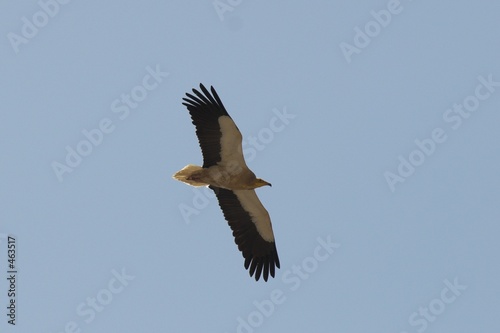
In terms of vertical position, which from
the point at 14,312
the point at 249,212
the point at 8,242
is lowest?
the point at 249,212

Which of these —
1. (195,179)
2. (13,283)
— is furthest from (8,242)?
(195,179)

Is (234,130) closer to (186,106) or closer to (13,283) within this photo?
(186,106)

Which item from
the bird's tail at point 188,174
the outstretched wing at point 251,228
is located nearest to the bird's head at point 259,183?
the outstretched wing at point 251,228

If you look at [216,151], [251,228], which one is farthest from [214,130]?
[251,228]

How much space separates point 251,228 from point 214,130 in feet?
9.03

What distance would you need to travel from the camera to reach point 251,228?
22.7 meters

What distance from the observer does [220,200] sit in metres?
22.6

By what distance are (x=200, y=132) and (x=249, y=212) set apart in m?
2.47

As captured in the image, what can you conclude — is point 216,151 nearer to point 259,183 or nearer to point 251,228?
point 259,183

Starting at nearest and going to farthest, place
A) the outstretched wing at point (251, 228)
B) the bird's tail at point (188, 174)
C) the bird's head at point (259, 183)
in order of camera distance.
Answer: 1. the bird's tail at point (188, 174)
2. the bird's head at point (259, 183)
3. the outstretched wing at point (251, 228)

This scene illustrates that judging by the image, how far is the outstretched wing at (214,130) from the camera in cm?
2131

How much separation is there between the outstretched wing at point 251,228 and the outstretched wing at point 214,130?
120cm

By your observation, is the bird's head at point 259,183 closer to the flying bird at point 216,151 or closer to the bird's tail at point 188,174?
the flying bird at point 216,151

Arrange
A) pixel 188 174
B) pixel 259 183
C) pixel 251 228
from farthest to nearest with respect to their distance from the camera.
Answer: pixel 251 228, pixel 259 183, pixel 188 174
